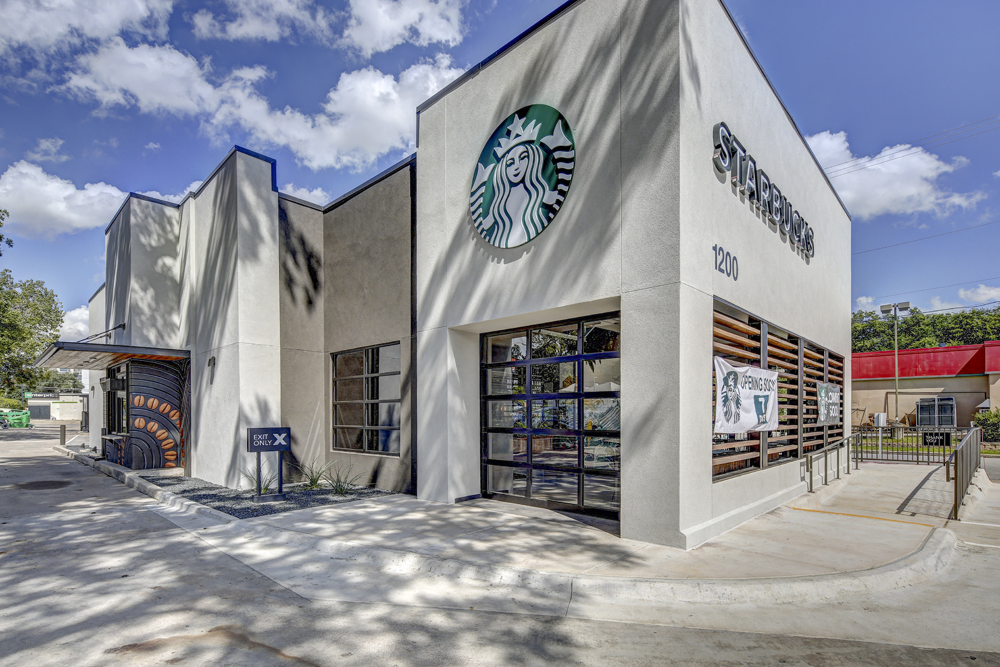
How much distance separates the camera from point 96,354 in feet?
47.3

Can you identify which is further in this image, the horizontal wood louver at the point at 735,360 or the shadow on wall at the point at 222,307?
the shadow on wall at the point at 222,307

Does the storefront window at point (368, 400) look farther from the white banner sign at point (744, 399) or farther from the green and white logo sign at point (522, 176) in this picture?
the white banner sign at point (744, 399)

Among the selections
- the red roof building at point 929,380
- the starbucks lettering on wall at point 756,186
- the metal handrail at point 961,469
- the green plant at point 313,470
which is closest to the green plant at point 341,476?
the green plant at point 313,470

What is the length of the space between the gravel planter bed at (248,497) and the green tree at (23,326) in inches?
690

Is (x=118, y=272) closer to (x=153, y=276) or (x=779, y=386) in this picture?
(x=153, y=276)

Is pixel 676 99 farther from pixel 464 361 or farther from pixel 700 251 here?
pixel 464 361

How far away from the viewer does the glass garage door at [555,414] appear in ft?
26.7

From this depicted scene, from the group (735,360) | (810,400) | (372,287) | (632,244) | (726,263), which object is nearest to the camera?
(632,244)

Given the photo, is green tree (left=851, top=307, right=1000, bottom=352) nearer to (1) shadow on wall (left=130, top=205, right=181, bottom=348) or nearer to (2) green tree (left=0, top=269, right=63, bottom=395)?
(1) shadow on wall (left=130, top=205, right=181, bottom=348)

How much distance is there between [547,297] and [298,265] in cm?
732

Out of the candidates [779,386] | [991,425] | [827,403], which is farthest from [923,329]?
[779,386]

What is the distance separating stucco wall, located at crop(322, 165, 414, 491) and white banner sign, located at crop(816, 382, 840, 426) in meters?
8.75

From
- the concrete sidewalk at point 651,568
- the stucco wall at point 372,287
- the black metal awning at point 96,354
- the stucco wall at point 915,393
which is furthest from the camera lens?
the stucco wall at point 915,393

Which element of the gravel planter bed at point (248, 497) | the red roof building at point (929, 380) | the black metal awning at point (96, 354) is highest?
the black metal awning at point (96, 354)
